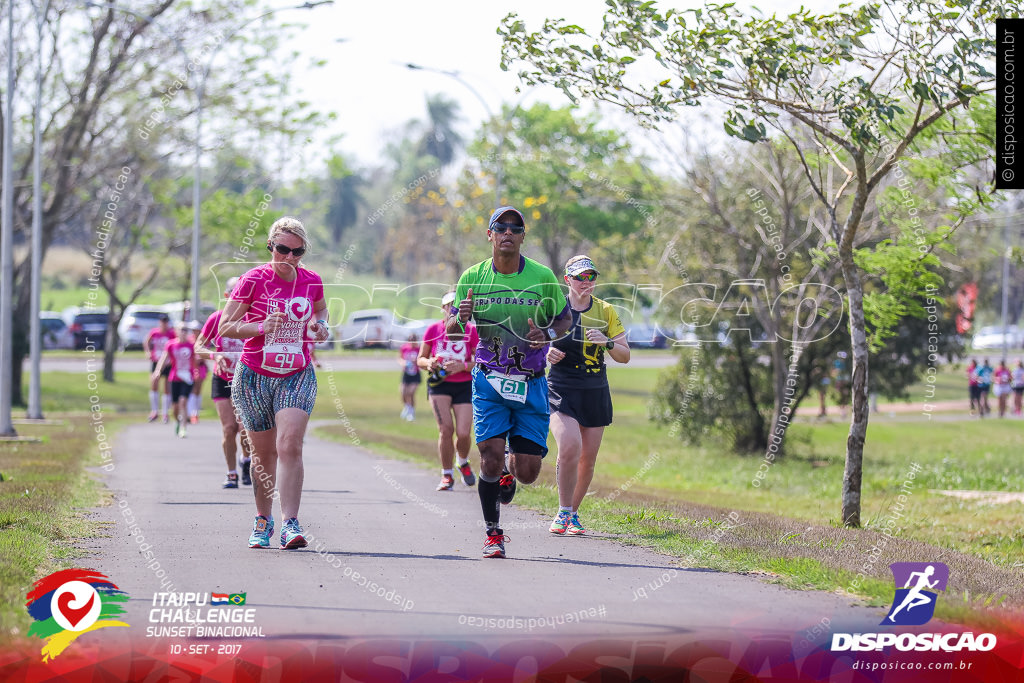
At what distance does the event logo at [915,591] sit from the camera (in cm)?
579

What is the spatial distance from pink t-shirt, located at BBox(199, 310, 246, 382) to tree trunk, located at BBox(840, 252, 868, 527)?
5.50 metres

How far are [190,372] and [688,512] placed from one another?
10.5 meters

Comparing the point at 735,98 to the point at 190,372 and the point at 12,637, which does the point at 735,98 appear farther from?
the point at 190,372

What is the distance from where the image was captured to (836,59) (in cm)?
961

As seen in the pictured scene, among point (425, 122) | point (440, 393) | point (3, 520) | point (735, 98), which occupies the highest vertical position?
point (425, 122)

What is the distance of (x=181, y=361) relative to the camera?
18.5 m

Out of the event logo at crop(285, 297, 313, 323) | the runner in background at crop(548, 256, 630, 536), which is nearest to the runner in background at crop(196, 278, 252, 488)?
the event logo at crop(285, 297, 313, 323)

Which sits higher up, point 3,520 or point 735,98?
point 735,98

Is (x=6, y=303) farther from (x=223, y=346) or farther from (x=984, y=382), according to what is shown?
(x=984, y=382)

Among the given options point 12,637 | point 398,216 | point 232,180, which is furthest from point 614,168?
point 398,216

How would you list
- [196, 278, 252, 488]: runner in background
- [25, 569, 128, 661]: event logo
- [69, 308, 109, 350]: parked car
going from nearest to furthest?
1. [25, 569, 128, 661]: event logo
2. [196, 278, 252, 488]: runner in background
3. [69, 308, 109, 350]: parked car

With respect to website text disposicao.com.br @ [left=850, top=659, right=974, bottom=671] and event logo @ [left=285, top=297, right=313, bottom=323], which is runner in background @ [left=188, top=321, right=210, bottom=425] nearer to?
event logo @ [left=285, top=297, right=313, bottom=323]

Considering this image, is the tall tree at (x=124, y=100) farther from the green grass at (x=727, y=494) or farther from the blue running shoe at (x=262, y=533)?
the blue running shoe at (x=262, y=533)
